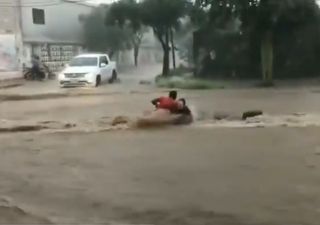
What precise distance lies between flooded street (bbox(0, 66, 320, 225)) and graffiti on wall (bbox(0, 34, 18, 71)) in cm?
1972

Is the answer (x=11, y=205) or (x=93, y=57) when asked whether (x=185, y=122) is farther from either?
(x=93, y=57)

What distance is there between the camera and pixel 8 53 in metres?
39.7

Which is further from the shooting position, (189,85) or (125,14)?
(125,14)

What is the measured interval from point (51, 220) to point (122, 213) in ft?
2.60

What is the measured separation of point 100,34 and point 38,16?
5.95 meters

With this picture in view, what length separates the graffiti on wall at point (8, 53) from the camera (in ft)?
129

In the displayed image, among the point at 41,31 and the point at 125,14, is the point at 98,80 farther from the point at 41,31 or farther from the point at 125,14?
the point at 41,31

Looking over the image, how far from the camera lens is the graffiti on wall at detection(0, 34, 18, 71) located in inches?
1547

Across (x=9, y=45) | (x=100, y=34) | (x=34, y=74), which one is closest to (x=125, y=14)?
(x=34, y=74)

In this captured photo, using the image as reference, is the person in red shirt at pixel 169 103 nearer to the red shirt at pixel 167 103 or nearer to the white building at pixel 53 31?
the red shirt at pixel 167 103

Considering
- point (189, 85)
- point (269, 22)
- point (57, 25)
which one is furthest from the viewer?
point (57, 25)

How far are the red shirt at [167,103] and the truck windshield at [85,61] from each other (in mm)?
17400

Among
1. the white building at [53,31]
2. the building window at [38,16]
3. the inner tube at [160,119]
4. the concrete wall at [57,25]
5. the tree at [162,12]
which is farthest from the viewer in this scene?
the building window at [38,16]

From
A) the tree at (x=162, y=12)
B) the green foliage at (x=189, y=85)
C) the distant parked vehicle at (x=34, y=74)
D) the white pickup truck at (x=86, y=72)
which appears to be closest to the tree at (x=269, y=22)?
the green foliage at (x=189, y=85)
